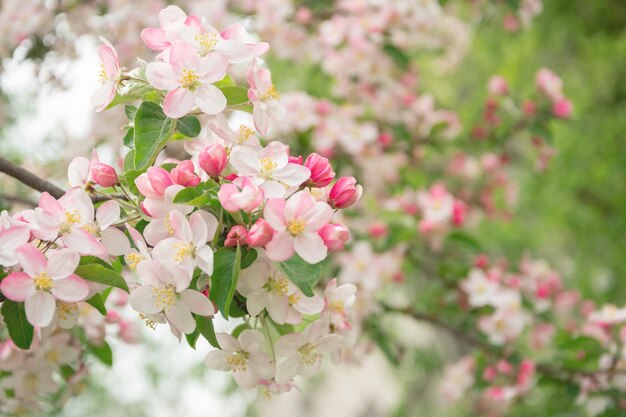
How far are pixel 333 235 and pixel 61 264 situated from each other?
11.3 inches

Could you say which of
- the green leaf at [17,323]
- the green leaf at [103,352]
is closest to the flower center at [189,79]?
the green leaf at [17,323]

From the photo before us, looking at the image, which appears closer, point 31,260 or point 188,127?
point 31,260

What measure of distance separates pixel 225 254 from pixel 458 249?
1730 mm

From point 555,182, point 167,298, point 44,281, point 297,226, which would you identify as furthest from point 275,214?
point 555,182

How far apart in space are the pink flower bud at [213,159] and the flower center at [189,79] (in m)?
0.08

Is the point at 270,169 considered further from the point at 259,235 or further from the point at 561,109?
the point at 561,109

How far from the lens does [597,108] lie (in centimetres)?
481

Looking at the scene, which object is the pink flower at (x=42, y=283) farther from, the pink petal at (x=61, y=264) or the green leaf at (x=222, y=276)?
the green leaf at (x=222, y=276)

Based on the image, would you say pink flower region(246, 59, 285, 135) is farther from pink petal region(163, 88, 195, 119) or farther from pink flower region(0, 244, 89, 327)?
pink flower region(0, 244, 89, 327)

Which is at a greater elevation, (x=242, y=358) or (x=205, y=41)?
(x=205, y=41)

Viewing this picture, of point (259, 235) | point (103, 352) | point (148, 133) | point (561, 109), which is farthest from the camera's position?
point (561, 109)

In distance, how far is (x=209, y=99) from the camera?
0.82 meters

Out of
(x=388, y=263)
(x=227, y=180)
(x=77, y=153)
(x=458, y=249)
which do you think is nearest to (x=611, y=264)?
(x=458, y=249)

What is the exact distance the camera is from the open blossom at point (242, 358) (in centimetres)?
84
